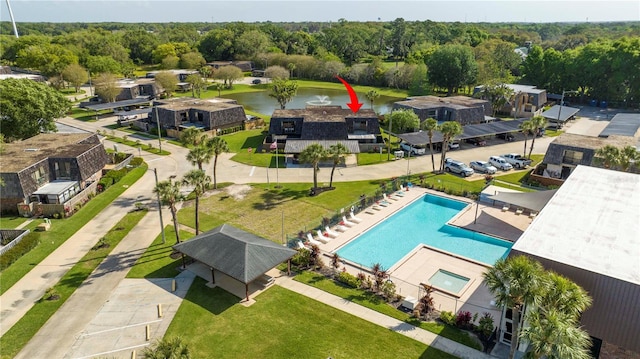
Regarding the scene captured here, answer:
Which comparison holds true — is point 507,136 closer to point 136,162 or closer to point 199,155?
point 199,155

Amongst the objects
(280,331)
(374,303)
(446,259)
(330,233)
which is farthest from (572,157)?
(280,331)

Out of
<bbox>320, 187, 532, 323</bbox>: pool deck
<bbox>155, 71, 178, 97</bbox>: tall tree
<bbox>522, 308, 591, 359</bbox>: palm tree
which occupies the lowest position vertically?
Answer: <bbox>320, 187, 532, 323</bbox>: pool deck

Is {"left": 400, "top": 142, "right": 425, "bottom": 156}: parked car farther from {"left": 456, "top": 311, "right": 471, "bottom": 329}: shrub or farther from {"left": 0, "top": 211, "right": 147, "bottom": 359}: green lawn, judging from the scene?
{"left": 0, "top": 211, "right": 147, "bottom": 359}: green lawn

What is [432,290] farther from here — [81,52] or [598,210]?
[81,52]

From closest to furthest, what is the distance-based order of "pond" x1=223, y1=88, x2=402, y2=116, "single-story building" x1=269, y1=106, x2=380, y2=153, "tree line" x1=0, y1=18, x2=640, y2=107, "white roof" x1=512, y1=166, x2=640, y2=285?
"white roof" x1=512, y1=166, x2=640, y2=285
"single-story building" x1=269, y1=106, x2=380, y2=153
"tree line" x1=0, y1=18, x2=640, y2=107
"pond" x1=223, y1=88, x2=402, y2=116

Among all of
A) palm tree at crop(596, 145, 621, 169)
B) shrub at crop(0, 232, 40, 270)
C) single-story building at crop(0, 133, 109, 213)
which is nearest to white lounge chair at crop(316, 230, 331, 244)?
shrub at crop(0, 232, 40, 270)

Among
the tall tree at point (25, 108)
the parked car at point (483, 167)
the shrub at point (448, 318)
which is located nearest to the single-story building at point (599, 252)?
the shrub at point (448, 318)

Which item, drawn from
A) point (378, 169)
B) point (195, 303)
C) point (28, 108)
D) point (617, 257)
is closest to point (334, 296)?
point (195, 303)
